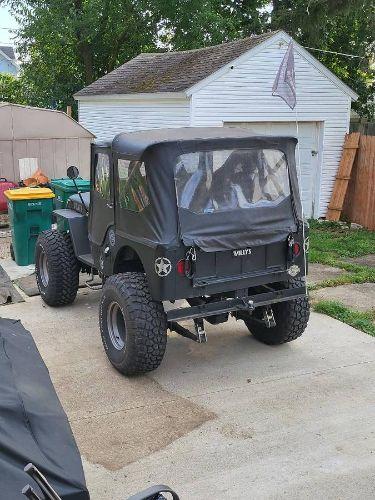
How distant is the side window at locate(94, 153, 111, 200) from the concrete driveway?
1.62 metres

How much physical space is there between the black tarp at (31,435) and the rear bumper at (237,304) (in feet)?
8.09

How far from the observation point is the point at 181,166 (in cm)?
529

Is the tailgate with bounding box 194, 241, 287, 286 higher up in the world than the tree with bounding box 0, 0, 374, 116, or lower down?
lower down

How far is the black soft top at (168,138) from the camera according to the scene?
17.4ft

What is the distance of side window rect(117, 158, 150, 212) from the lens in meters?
5.37

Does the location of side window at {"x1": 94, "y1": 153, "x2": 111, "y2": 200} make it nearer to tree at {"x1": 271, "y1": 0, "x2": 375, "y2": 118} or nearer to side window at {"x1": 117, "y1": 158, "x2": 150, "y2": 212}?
side window at {"x1": 117, "y1": 158, "x2": 150, "y2": 212}

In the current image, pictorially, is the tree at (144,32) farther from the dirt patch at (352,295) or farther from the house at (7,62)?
the house at (7,62)

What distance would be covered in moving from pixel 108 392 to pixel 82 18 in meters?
17.6

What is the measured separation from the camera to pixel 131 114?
47.1ft

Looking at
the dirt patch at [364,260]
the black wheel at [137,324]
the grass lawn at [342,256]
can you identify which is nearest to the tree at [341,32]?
the grass lawn at [342,256]

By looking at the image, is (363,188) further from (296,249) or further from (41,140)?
(296,249)

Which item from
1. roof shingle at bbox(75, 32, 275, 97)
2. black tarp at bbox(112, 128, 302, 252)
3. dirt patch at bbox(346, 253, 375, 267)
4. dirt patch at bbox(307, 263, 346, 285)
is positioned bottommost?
dirt patch at bbox(346, 253, 375, 267)

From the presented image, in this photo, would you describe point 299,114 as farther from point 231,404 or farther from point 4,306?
point 231,404

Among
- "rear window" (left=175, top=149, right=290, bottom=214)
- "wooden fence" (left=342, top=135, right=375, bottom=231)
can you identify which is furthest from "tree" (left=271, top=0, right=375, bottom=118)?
"rear window" (left=175, top=149, right=290, bottom=214)
